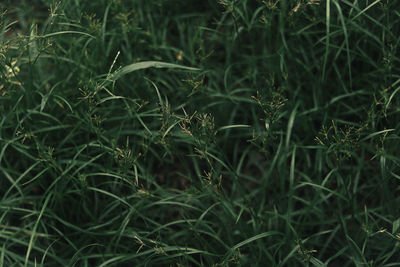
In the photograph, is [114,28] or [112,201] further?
[114,28]

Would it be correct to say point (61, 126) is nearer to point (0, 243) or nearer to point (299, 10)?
point (0, 243)

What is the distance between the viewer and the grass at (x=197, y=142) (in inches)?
74.8

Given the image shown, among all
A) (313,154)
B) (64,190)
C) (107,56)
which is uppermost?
(107,56)

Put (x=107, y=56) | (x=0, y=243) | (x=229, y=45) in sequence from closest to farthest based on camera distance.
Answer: (x=0, y=243)
(x=107, y=56)
(x=229, y=45)

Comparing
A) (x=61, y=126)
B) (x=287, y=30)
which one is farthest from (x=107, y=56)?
(x=287, y=30)

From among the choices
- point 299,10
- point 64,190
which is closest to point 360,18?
point 299,10

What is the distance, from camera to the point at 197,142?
1.72 metres

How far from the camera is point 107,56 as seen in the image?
2.26 meters

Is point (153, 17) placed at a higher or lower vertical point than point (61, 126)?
higher

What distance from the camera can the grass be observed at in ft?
6.23

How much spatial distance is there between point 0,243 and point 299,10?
1.49m

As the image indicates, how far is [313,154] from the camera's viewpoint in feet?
7.66

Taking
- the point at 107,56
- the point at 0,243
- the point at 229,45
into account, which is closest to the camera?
the point at 0,243

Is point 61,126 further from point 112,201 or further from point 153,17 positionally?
point 153,17
